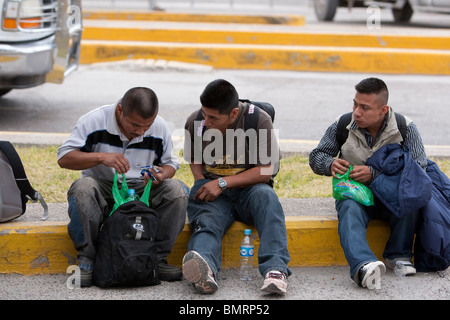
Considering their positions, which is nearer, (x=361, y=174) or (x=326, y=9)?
(x=361, y=174)

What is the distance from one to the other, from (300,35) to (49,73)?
18.5ft

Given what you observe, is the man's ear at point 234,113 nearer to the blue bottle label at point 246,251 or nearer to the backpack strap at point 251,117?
the backpack strap at point 251,117

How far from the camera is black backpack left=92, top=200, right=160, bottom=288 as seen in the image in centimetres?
362

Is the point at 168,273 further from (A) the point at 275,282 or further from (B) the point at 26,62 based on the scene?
(B) the point at 26,62

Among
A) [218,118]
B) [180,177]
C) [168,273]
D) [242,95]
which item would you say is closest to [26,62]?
[180,177]

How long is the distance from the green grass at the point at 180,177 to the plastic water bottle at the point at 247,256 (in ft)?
3.02

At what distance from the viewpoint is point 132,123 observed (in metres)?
3.80

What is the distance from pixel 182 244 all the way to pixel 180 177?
124 centimetres

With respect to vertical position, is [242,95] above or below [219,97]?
below

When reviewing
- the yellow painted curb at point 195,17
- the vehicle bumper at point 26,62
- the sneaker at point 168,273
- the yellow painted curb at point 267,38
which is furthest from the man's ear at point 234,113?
the yellow painted curb at point 195,17

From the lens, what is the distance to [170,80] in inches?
368

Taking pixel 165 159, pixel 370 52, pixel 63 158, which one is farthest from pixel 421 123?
pixel 63 158

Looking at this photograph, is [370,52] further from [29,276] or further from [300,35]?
[29,276]

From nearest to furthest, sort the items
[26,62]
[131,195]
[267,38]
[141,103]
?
[141,103] < [131,195] < [26,62] < [267,38]
